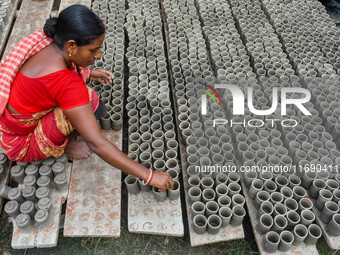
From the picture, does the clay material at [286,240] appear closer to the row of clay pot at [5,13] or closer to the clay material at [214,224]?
the clay material at [214,224]

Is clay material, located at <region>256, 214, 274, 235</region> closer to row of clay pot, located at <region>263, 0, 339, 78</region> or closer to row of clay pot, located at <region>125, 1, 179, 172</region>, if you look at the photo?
row of clay pot, located at <region>125, 1, 179, 172</region>

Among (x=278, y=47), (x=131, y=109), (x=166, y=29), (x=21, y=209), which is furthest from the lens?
(x=166, y=29)

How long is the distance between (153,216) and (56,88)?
155 centimetres

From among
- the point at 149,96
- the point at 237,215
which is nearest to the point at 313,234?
the point at 237,215

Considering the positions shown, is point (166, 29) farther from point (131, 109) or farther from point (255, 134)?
point (255, 134)

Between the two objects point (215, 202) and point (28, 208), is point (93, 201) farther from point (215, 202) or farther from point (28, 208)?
Answer: point (215, 202)

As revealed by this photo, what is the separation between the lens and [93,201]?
3.17m

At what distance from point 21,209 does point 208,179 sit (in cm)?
187

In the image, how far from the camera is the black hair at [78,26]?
234 cm

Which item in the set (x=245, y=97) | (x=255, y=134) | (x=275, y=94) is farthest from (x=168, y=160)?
(x=275, y=94)

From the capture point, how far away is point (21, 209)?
291 cm

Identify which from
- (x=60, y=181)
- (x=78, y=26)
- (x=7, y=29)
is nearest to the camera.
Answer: (x=78, y=26)

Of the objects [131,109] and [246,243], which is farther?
[131,109]

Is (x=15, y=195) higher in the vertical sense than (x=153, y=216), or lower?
higher
